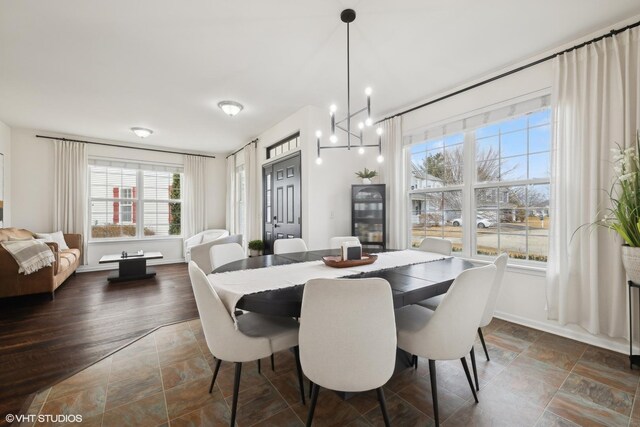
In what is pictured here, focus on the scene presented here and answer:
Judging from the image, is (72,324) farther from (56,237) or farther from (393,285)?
(393,285)

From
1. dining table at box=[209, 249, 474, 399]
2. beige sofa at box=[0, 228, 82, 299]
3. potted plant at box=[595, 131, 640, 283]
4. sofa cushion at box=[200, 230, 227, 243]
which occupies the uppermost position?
potted plant at box=[595, 131, 640, 283]

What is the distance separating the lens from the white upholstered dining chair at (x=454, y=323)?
54.6 inches

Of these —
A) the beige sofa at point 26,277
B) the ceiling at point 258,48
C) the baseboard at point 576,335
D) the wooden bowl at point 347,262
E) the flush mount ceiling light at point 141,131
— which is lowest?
the baseboard at point 576,335

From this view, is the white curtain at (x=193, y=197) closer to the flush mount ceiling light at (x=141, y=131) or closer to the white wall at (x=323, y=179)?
the flush mount ceiling light at (x=141, y=131)

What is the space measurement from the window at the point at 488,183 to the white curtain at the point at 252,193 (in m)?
2.95

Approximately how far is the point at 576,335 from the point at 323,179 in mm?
3236

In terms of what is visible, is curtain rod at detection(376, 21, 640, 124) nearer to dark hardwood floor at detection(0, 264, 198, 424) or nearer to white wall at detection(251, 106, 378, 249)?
white wall at detection(251, 106, 378, 249)

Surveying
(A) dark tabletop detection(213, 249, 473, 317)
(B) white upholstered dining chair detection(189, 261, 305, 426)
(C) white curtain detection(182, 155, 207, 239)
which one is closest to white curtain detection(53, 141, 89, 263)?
(C) white curtain detection(182, 155, 207, 239)

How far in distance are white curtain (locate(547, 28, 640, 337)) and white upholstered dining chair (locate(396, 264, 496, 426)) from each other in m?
1.66

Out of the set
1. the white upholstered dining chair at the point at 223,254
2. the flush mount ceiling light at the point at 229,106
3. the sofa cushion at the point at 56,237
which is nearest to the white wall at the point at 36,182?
the sofa cushion at the point at 56,237

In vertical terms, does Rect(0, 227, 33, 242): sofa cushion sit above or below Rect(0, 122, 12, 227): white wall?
below

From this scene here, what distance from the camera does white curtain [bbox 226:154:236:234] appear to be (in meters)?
6.55

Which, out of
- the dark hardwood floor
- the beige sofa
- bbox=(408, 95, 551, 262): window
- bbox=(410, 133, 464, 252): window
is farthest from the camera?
bbox=(410, 133, 464, 252): window

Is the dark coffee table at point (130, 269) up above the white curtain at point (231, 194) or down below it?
below
